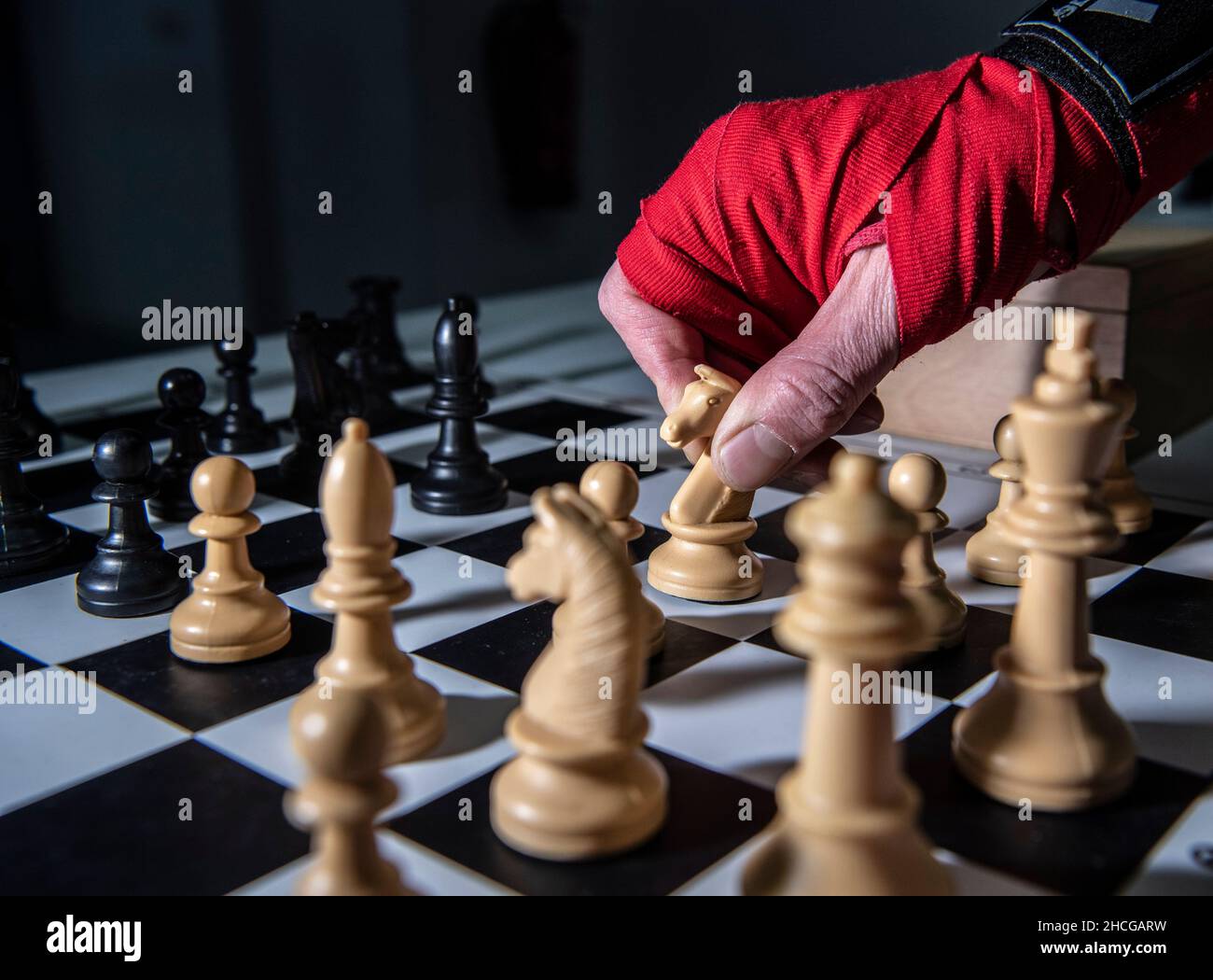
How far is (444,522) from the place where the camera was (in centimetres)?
159

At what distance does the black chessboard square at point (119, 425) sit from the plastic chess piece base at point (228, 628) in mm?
916

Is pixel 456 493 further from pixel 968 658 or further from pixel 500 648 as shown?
pixel 968 658

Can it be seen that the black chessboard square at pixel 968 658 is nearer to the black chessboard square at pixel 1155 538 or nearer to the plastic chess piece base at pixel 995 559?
the plastic chess piece base at pixel 995 559

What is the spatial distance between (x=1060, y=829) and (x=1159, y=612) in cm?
47

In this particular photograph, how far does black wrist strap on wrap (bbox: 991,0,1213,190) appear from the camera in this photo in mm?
1197

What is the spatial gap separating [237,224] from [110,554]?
72.8 inches

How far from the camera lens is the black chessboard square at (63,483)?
1674 millimetres

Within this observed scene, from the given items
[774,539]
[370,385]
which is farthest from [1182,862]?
[370,385]

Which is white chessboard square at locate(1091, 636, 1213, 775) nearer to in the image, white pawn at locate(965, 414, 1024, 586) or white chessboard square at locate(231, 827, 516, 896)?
white pawn at locate(965, 414, 1024, 586)

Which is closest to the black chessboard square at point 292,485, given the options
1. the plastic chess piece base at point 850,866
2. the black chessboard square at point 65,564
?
the black chessboard square at point 65,564

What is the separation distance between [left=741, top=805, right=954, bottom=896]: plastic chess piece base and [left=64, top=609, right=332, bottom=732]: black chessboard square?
514mm

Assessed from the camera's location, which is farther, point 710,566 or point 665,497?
point 665,497
